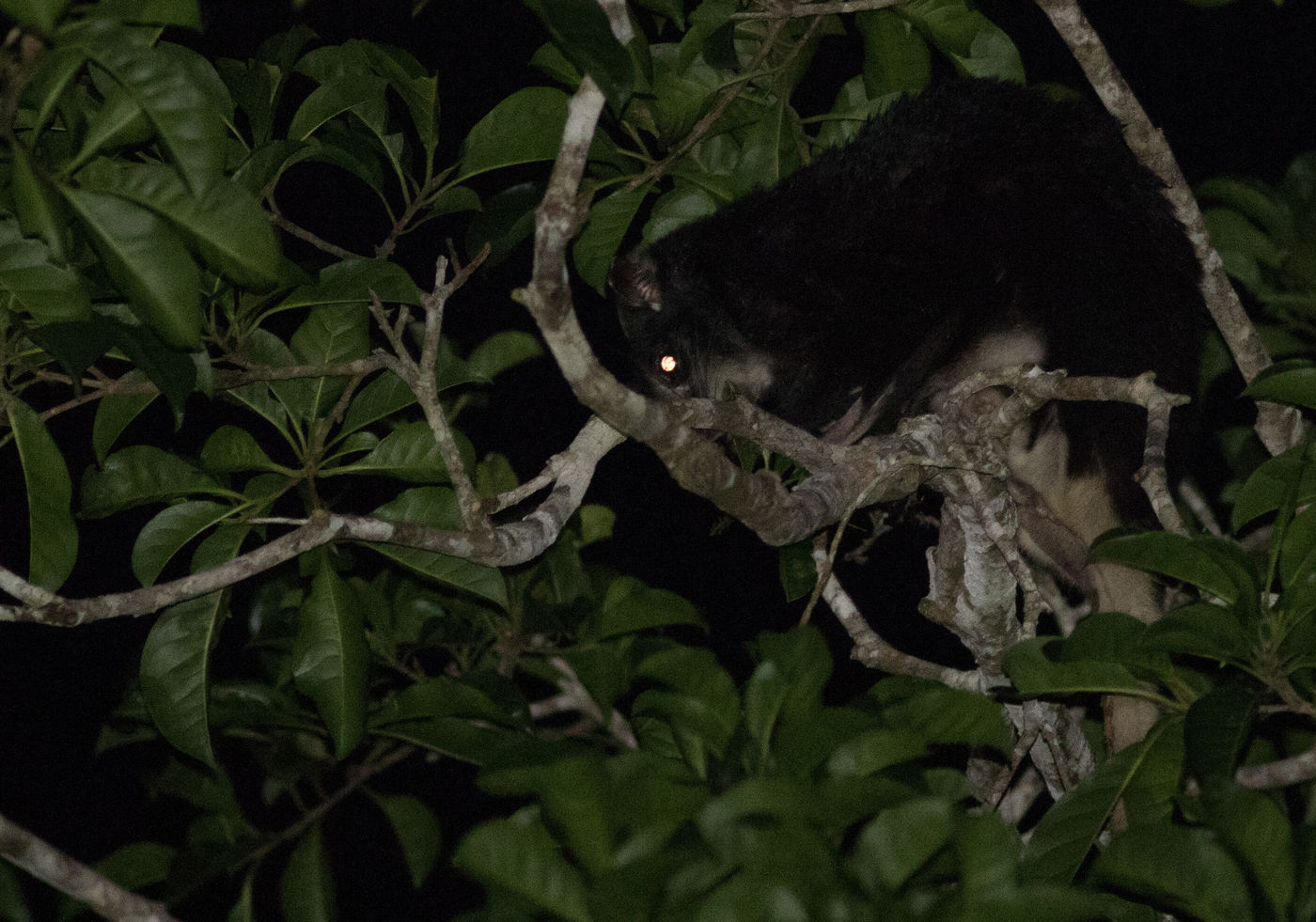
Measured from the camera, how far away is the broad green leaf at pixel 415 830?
98.6 inches

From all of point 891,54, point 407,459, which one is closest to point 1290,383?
point 891,54

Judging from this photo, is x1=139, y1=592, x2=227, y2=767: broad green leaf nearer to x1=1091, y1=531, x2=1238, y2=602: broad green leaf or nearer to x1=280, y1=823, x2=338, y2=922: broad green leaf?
x1=280, y1=823, x2=338, y2=922: broad green leaf

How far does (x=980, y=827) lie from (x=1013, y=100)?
2282mm

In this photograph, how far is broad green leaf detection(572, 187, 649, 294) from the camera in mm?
2342

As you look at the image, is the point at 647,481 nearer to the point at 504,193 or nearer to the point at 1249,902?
the point at 504,193

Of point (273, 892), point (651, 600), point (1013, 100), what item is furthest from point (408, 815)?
point (1013, 100)

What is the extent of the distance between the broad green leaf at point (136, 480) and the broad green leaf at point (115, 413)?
0.03 m

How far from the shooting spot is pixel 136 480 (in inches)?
79.6

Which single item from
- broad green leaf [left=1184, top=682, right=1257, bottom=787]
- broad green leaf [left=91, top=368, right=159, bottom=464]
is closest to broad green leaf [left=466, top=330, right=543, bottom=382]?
broad green leaf [left=91, top=368, right=159, bottom=464]

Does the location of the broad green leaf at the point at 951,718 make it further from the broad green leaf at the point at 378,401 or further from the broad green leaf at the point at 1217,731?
the broad green leaf at the point at 378,401

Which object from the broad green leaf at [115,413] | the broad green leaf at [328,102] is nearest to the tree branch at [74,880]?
the broad green leaf at [115,413]

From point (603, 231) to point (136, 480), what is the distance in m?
0.94

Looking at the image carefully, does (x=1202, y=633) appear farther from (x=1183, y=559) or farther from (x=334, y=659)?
(x=334, y=659)

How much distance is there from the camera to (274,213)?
228 centimetres
